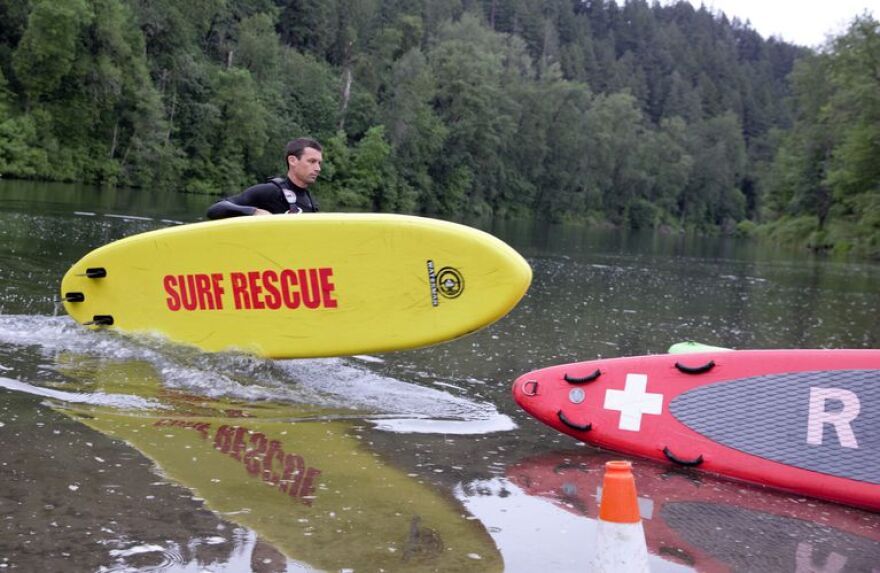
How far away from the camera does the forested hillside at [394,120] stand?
172ft

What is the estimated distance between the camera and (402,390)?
7219 millimetres

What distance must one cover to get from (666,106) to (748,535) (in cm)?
13998

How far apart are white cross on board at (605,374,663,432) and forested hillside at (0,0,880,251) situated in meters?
45.7

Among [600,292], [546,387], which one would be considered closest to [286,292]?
[546,387]

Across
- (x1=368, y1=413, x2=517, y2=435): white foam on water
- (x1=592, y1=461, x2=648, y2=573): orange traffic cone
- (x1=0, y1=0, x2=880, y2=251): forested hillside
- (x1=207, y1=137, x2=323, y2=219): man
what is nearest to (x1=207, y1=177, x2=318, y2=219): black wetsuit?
(x1=207, y1=137, x2=323, y2=219): man

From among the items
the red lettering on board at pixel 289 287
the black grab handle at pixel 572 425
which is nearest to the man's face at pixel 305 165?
the red lettering on board at pixel 289 287

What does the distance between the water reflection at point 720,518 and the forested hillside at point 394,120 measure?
46.2 metres

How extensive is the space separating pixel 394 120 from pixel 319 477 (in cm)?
7063

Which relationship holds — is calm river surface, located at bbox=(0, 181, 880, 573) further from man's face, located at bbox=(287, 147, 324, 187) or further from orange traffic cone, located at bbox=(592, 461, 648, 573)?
man's face, located at bbox=(287, 147, 324, 187)

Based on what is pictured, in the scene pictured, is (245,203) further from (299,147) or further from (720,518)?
(720,518)

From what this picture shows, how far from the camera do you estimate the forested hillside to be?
52562 millimetres

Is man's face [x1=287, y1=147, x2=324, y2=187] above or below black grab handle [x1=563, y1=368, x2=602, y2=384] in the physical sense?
above

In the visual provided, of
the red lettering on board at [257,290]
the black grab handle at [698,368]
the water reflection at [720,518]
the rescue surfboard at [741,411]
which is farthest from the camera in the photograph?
the red lettering on board at [257,290]

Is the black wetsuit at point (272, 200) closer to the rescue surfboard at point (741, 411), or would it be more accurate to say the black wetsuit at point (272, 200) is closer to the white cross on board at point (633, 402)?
the rescue surfboard at point (741, 411)
